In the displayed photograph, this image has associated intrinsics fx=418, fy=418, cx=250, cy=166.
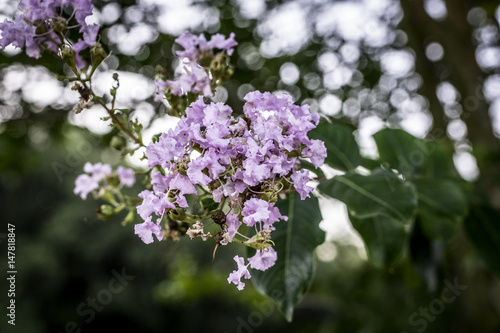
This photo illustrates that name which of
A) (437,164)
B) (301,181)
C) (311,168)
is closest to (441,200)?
(437,164)

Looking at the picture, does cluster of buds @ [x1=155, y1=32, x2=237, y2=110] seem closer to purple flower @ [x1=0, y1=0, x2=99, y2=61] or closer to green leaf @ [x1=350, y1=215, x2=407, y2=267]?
purple flower @ [x1=0, y1=0, x2=99, y2=61]

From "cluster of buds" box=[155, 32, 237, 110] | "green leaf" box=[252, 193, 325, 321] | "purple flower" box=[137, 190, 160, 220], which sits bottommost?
"green leaf" box=[252, 193, 325, 321]

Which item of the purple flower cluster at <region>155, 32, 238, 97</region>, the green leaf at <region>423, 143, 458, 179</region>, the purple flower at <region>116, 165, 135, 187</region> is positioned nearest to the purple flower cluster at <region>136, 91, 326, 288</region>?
the purple flower cluster at <region>155, 32, 238, 97</region>

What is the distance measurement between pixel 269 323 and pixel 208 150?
9518 millimetres

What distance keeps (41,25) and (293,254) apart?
0.62 metres

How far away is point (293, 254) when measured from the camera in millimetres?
847

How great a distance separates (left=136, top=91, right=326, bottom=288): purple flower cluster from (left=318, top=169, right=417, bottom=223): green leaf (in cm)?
26

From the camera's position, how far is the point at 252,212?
0.59m

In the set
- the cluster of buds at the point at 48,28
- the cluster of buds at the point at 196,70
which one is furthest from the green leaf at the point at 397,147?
the cluster of buds at the point at 48,28

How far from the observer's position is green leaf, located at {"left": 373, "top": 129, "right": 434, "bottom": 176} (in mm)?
1138

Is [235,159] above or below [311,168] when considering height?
above

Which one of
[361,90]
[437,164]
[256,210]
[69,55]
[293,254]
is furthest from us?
[361,90]

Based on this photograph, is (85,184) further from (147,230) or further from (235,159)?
(235,159)

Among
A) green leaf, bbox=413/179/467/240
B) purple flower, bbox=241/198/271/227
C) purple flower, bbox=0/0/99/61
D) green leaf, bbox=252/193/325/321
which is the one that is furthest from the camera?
green leaf, bbox=413/179/467/240
